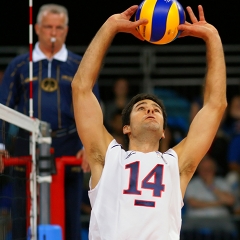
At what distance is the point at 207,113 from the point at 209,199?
179 inches

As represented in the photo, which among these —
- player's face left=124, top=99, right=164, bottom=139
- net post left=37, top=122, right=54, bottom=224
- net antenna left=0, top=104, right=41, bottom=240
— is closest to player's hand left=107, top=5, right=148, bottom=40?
player's face left=124, top=99, right=164, bottom=139

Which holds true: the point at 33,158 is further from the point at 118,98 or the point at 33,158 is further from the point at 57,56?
the point at 118,98

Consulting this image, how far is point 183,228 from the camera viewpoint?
9789 mm

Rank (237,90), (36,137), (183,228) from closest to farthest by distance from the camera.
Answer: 1. (36,137)
2. (183,228)
3. (237,90)

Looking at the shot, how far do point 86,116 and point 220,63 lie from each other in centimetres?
104

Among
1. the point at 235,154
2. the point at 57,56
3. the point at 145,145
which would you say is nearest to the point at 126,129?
the point at 145,145

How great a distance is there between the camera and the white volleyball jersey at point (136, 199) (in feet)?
16.9

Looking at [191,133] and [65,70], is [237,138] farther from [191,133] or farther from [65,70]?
[191,133]

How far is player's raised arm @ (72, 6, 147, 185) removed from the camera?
545 cm

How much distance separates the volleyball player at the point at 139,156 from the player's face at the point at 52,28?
1.94m

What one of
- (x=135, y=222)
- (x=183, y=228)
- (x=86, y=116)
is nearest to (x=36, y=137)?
(x=86, y=116)

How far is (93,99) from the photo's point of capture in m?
5.54

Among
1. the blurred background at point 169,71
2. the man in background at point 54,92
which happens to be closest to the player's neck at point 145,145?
the man in background at point 54,92

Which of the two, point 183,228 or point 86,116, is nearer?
point 86,116
